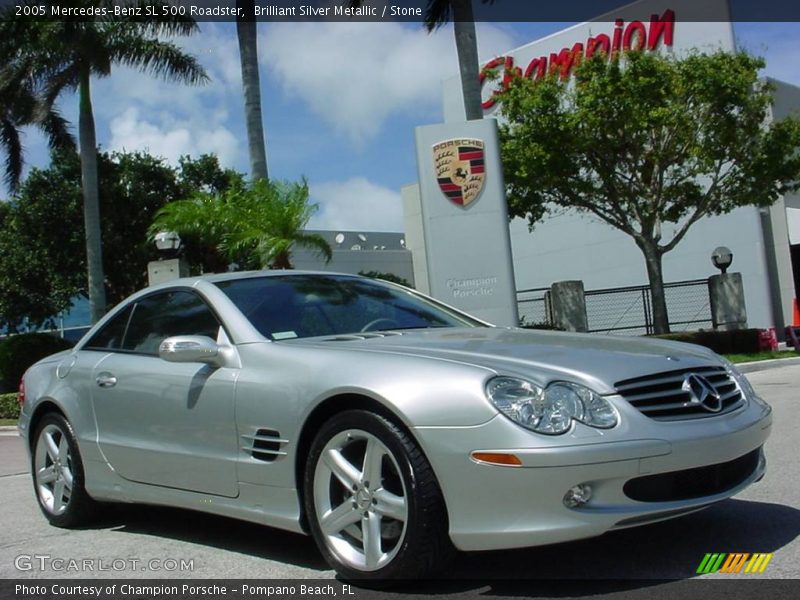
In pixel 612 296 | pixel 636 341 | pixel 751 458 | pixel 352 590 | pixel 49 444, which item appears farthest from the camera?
pixel 612 296

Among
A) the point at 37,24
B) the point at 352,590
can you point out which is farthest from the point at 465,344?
the point at 37,24

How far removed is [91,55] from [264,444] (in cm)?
2138

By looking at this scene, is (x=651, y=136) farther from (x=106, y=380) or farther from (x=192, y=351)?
(x=192, y=351)

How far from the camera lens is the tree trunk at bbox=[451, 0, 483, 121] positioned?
1825 centimetres

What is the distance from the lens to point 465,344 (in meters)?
4.34

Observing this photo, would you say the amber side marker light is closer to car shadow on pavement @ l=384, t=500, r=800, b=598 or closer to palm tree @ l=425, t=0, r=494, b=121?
car shadow on pavement @ l=384, t=500, r=800, b=598

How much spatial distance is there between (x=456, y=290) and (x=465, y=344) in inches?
502

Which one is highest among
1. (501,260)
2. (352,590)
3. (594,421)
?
(501,260)

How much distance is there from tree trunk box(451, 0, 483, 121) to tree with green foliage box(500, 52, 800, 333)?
3291 mm

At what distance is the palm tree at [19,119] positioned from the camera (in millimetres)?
27031

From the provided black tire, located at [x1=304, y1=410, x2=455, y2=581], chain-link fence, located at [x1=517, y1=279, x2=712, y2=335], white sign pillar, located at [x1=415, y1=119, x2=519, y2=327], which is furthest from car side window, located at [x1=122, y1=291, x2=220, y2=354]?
chain-link fence, located at [x1=517, y1=279, x2=712, y2=335]

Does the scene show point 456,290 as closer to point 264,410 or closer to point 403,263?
point 264,410

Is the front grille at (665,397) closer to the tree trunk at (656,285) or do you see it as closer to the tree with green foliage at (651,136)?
the tree with green foliage at (651,136)

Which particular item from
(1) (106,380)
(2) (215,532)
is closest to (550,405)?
(2) (215,532)
